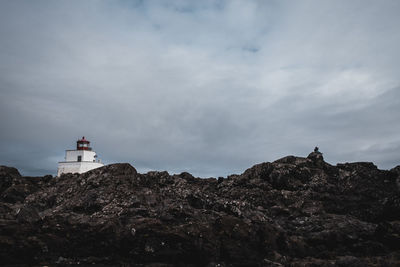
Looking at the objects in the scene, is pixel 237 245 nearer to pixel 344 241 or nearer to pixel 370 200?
pixel 344 241

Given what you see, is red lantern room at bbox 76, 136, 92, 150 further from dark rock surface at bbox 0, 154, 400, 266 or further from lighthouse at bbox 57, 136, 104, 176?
A: dark rock surface at bbox 0, 154, 400, 266

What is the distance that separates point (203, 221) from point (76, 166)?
7241 cm

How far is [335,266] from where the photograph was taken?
1521 centimetres

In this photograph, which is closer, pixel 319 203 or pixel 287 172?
pixel 319 203

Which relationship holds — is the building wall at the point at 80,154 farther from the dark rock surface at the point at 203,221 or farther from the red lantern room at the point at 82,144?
the dark rock surface at the point at 203,221

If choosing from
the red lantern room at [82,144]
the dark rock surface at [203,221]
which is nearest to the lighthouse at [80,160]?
the red lantern room at [82,144]

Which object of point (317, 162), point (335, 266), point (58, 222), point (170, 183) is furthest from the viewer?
point (317, 162)

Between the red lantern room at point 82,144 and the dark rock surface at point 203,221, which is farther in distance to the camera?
the red lantern room at point 82,144

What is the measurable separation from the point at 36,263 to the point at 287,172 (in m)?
20.8

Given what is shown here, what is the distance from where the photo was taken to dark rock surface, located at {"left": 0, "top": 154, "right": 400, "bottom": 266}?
50.9 ft

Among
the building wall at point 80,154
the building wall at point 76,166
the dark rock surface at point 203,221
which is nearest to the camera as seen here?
the dark rock surface at point 203,221

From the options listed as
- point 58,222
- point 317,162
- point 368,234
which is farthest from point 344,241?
point 58,222

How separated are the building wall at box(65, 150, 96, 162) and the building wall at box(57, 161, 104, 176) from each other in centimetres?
130

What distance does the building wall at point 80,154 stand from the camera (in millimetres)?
83000
